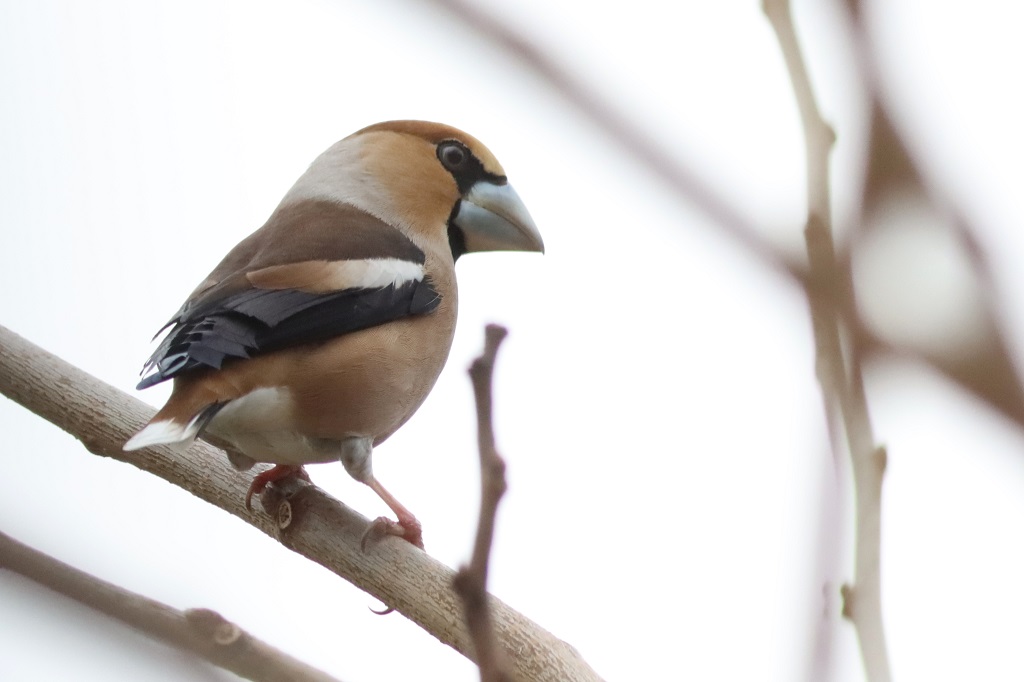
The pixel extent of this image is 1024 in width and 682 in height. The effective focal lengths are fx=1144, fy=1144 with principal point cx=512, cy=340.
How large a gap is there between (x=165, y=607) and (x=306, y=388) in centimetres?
142

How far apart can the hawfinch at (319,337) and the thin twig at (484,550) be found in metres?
1.68

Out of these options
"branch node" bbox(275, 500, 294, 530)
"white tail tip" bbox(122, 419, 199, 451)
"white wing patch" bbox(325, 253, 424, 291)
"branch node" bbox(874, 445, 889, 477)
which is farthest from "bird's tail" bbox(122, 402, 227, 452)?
"branch node" bbox(874, 445, 889, 477)

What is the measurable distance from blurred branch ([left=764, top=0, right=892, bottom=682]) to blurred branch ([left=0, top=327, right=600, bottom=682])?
168 centimetres

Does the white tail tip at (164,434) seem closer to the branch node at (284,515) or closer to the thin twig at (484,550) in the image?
the branch node at (284,515)

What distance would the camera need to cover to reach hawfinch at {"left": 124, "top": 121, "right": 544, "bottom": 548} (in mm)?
2727

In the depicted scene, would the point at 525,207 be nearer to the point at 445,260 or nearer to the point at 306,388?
the point at 445,260

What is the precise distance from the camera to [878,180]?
828mm

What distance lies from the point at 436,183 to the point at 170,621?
8.86 feet

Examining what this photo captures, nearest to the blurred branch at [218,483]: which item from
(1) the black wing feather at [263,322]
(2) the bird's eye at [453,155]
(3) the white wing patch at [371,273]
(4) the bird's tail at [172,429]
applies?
(1) the black wing feather at [263,322]

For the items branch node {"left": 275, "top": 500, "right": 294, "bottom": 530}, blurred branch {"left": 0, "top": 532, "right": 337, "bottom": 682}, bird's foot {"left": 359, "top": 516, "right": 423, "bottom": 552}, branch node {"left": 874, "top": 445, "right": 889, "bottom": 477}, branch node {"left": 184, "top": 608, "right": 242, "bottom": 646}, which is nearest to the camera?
branch node {"left": 874, "top": 445, "right": 889, "bottom": 477}

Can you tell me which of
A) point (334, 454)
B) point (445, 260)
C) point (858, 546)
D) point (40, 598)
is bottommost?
point (40, 598)

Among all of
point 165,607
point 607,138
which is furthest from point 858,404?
point 165,607

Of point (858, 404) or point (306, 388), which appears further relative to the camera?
point (306, 388)

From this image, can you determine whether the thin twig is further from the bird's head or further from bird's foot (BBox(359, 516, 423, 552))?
the bird's head
